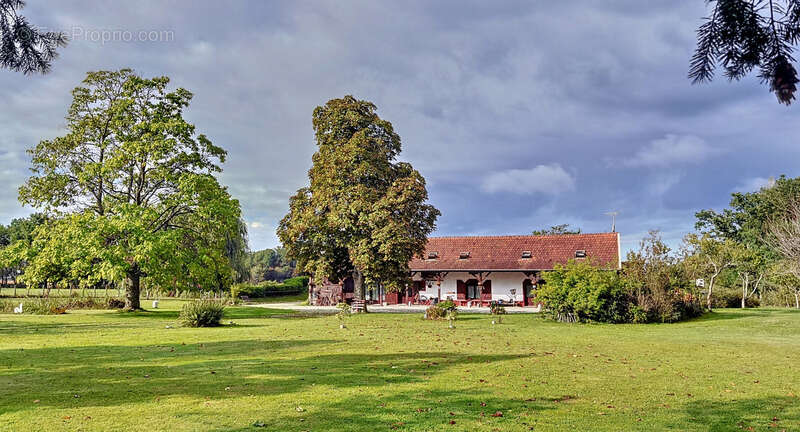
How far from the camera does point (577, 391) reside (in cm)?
793

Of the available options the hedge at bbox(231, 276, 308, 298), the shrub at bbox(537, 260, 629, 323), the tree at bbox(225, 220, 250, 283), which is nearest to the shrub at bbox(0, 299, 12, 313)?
the hedge at bbox(231, 276, 308, 298)

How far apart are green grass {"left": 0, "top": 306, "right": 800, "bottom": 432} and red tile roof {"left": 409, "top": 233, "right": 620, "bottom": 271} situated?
19.8 m

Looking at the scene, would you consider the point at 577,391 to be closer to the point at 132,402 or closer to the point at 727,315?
the point at 132,402

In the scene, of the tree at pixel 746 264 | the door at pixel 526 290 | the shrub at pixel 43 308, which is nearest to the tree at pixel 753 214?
the tree at pixel 746 264

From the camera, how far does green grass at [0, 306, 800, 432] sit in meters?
6.22

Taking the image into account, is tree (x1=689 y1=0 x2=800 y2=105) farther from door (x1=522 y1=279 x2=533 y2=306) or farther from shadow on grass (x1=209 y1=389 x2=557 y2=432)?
door (x1=522 y1=279 x2=533 y2=306)

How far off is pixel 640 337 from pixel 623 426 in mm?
11625

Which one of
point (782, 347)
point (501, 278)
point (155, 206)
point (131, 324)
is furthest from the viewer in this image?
point (501, 278)

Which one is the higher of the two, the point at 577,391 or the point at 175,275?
the point at 175,275

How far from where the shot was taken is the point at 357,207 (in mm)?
26422

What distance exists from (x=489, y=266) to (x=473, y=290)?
2.58 metres

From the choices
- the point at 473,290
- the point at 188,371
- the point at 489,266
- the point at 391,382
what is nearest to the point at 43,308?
the point at 188,371

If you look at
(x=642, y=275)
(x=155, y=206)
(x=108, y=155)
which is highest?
(x=108, y=155)

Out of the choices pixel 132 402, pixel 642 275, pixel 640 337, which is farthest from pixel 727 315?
pixel 132 402
